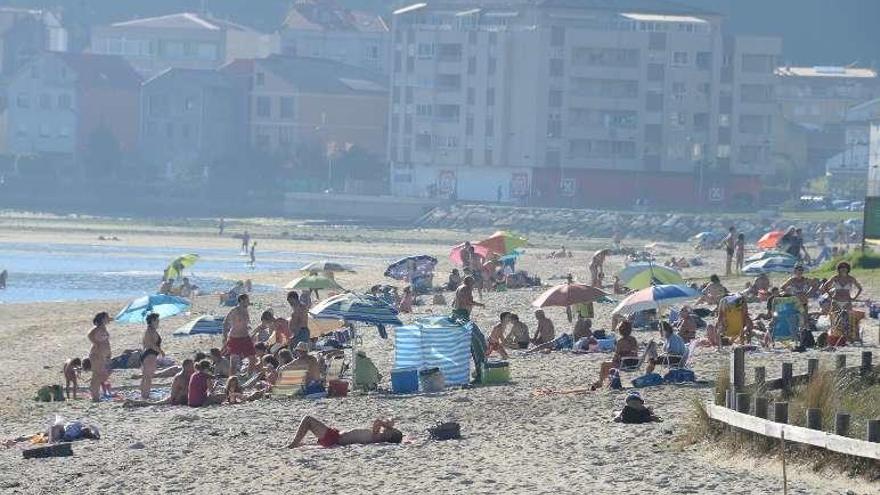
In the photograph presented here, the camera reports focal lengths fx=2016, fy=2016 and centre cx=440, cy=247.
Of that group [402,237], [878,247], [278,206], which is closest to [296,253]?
[402,237]

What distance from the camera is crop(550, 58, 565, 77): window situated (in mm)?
91062

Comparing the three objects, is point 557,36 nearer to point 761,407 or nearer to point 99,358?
point 99,358

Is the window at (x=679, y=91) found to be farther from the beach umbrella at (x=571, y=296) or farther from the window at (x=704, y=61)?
the beach umbrella at (x=571, y=296)

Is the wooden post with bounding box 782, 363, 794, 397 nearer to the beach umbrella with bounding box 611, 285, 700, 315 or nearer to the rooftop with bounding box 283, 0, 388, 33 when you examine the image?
the beach umbrella with bounding box 611, 285, 700, 315

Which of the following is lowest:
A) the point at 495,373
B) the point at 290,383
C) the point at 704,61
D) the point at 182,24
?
the point at 290,383

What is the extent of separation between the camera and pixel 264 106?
3981 inches

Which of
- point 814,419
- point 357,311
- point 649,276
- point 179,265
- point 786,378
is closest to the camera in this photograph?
point 814,419

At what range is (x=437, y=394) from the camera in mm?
20688

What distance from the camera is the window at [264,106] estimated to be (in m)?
101

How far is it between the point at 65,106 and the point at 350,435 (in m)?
85.9

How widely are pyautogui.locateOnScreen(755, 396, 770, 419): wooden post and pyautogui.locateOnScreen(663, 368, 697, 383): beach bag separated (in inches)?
196

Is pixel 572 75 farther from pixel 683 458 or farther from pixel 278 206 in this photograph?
pixel 683 458

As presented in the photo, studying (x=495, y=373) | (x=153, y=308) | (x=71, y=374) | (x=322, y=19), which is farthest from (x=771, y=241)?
(x=322, y=19)

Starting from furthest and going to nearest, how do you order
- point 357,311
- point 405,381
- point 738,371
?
point 357,311 → point 405,381 → point 738,371
